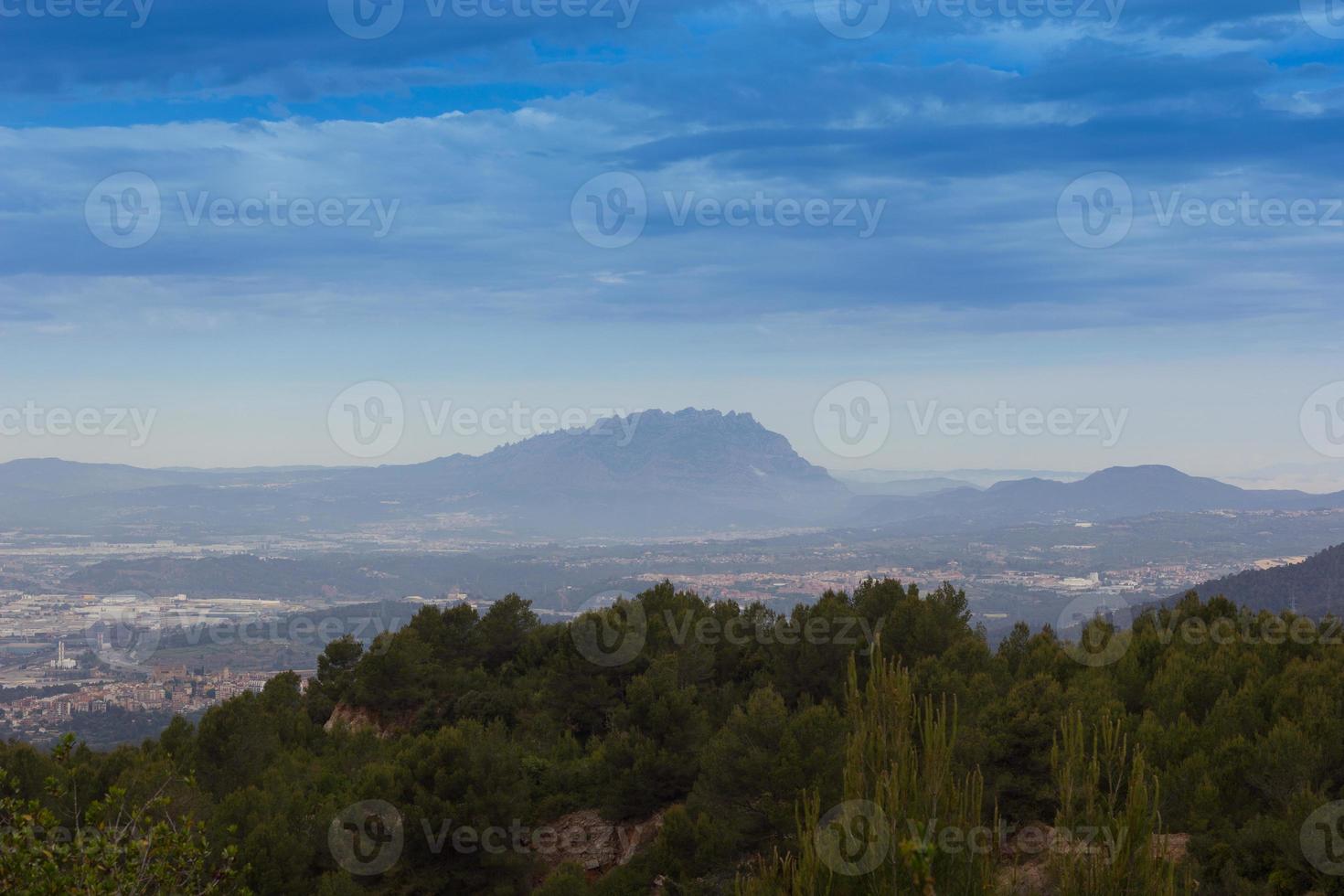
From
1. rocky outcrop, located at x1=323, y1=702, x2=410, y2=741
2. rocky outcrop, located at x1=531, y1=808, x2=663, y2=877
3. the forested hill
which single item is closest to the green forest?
rocky outcrop, located at x1=531, y1=808, x2=663, y2=877

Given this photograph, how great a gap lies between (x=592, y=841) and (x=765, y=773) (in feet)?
14.5

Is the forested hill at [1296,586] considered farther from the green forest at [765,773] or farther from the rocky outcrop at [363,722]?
the rocky outcrop at [363,722]

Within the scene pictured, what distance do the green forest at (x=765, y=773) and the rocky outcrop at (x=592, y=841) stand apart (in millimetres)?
47

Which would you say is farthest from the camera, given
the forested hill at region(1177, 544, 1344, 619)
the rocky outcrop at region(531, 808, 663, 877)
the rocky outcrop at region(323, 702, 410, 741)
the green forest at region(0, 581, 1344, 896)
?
the forested hill at region(1177, 544, 1344, 619)

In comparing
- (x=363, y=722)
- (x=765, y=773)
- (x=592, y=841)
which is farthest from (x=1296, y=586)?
(x=765, y=773)

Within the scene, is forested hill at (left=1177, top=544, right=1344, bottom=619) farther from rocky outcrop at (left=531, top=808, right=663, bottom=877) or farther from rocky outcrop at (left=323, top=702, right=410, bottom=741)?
rocky outcrop at (left=323, top=702, right=410, bottom=741)

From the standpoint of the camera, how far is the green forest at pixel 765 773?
7.79 meters

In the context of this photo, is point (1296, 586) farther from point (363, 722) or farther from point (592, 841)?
point (592, 841)

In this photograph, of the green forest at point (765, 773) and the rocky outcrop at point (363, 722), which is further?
the rocky outcrop at point (363, 722)

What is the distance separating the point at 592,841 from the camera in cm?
1867

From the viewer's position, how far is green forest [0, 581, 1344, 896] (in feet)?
25.5

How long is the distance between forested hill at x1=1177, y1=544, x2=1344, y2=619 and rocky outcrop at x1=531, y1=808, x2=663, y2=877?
126 ft

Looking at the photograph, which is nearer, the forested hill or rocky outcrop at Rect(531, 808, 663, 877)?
rocky outcrop at Rect(531, 808, 663, 877)

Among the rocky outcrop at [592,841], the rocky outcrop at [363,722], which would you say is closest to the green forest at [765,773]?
the rocky outcrop at [592,841]
